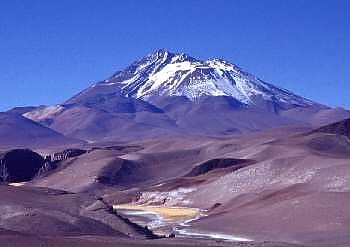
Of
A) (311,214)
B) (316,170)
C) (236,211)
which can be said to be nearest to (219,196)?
(316,170)

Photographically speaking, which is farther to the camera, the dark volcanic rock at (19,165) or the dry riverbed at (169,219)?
the dark volcanic rock at (19,165)

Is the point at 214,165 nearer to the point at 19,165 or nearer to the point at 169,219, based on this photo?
the point at 19,165

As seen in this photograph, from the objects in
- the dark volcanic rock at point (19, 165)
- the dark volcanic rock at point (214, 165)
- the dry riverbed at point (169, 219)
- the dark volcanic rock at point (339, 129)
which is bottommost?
the dry riverbed at point (169, 219)

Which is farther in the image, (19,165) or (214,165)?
(19,165)

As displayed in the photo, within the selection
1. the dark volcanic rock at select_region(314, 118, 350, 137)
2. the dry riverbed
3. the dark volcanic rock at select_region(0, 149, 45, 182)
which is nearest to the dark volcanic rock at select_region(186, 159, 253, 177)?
the dry riverbed

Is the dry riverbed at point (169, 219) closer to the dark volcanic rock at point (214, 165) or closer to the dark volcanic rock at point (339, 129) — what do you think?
the dark volcanic rock at point (214, 165)

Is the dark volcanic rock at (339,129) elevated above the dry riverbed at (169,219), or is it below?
above

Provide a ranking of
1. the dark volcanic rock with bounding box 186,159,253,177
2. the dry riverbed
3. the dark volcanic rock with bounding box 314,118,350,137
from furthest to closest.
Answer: the dark volcanic rock with bounding box 314,118,350,137 → the dark volcanic rock with bounding box 186,159,253,177 → the dry riverbed

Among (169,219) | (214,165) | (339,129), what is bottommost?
(169,219)

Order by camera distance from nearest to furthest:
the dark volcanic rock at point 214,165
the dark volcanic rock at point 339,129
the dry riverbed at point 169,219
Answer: the dry riverbed at point 169,219, the dark volcanic rock at point 214,165, the dark volcanic rock at point 339,129

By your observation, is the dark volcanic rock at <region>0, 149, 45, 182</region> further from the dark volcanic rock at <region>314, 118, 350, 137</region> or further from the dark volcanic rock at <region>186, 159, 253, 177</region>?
the dark volcanic rock at <region>314, 118, 350, 137</region>

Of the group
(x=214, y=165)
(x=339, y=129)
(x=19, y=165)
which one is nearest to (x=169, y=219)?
(x=214, y=165)

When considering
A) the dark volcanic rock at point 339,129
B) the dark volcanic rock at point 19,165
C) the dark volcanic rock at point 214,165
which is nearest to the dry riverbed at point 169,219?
the dark volcanic rock at point 214,165
